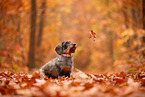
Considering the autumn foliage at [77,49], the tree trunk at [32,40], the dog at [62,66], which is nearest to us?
the autumn foliage at [77,49]

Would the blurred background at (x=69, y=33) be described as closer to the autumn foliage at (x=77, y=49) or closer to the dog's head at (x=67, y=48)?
the autumn foliage at (x=77, y=49)

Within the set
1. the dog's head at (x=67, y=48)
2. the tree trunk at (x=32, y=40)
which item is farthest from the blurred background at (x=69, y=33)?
the dog's head at (x=67, y=48)

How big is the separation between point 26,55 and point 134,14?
7.55 meters

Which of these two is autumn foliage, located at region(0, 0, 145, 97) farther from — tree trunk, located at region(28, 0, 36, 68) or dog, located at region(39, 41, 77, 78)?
dog, located at region(39, 41, 77, 78)

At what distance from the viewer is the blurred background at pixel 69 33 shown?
940cm

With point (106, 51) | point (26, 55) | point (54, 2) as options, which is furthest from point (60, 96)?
point (106, 51)

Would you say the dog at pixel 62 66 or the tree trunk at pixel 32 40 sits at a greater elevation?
the tree trunk at pixel 32 40

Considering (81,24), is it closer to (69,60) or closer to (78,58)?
(78,58)

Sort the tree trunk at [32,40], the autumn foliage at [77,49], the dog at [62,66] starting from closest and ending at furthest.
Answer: the autumn foliage at [77,49] < the dog at [62,66] < the tree trunk at [32,40]

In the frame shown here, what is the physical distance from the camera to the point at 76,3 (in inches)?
1145

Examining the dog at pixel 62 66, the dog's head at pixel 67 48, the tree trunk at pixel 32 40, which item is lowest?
the dog at pixel 62 66

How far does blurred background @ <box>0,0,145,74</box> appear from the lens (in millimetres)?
9398

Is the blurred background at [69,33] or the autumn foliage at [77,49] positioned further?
the blurred background at [69,33]

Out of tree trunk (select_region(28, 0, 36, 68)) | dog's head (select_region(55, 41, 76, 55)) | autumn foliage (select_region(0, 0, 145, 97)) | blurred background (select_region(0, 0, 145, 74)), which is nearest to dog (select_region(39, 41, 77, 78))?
dog's head (select_region(55, 41, 76, 55))
